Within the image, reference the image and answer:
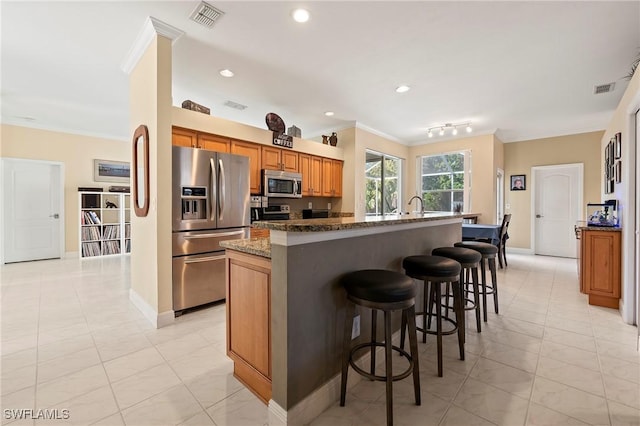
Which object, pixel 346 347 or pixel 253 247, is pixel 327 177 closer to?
pixel 253 247

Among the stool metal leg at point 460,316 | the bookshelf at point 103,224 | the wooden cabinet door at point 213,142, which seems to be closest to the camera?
→ the stool metal leg at point 460,316

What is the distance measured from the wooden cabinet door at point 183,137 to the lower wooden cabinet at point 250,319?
211cm

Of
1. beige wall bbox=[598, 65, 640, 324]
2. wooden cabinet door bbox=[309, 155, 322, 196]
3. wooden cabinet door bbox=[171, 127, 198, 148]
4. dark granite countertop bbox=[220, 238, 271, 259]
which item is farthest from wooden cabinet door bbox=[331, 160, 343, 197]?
beige wall bbox=[598, 65, 640, 324]

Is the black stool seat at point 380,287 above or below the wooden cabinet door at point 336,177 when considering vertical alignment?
below

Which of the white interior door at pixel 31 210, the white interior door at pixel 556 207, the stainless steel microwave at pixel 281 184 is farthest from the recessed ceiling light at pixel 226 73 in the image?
the white interior door at pixel 556 207

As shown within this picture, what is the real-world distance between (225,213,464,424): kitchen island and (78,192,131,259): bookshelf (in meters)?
6.05

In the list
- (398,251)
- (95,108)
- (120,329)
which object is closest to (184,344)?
(120,329)

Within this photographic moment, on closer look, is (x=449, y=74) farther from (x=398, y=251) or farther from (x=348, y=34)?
(x=398, y=251)

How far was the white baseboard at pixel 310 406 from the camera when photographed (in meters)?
1.46

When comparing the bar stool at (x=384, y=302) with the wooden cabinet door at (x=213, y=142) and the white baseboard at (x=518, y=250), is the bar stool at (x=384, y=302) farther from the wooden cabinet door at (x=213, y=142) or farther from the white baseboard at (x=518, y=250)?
the white baseboard at (x=518, y=250)

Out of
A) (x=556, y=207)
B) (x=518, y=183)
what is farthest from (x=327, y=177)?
(x=556, y=207)

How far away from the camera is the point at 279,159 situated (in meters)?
4.63

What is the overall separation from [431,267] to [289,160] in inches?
133

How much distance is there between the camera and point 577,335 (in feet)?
8.24
